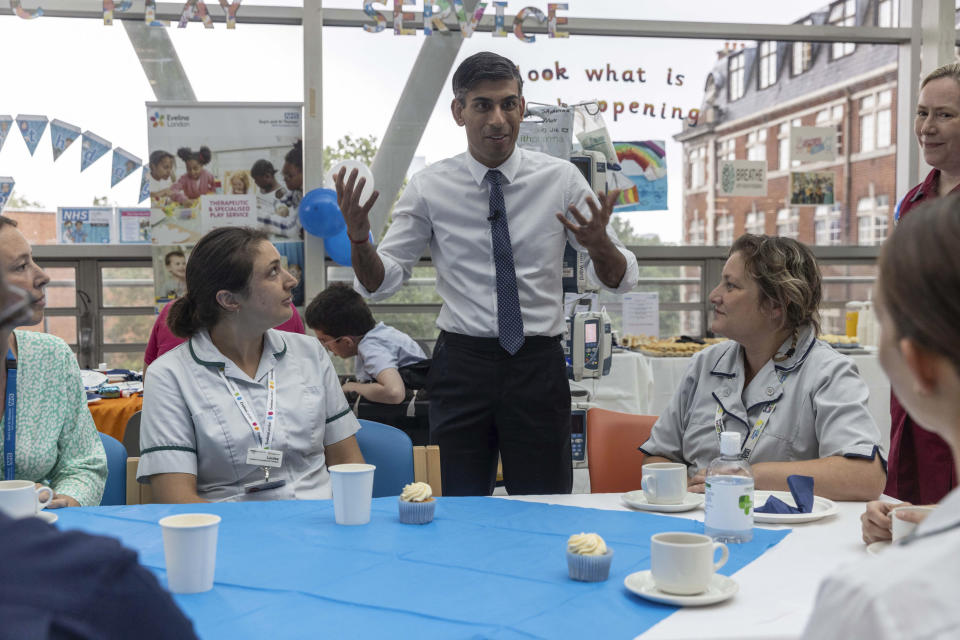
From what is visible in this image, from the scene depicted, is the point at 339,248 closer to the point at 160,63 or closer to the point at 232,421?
the point at 160,63

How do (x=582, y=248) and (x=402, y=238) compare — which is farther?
(x=402, y=238)

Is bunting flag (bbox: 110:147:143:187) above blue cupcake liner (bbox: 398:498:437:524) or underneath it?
above

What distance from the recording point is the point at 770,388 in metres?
2.21

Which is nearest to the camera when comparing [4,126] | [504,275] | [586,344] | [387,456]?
[387,456]

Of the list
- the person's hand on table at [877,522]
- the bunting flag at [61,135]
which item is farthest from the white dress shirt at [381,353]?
the person's hand on table at [877,522]

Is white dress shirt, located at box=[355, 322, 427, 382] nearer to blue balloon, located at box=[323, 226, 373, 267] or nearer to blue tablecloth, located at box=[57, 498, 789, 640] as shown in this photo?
blue balloon, located at box=[323, 226, 373, 267]

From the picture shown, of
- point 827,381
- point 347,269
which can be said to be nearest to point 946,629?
point 827,381

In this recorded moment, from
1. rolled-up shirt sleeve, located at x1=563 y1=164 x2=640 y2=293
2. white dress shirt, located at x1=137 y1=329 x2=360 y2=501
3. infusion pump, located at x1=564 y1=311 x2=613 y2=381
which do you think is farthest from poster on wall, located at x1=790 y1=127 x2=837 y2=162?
white dress shirt, located at x1=137 y1=329 x2=360 y2=501

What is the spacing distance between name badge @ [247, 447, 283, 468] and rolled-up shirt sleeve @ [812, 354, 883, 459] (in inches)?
51.0

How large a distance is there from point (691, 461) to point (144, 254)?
4.66m

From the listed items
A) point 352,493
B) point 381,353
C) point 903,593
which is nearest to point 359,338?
point 381,353

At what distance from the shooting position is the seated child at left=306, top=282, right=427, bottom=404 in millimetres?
4367

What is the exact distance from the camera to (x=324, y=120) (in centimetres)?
601

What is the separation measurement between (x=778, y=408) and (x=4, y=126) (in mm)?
5510
